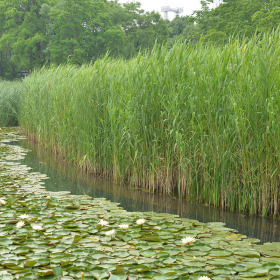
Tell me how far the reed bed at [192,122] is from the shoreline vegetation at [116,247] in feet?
2.37

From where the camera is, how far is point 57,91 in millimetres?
7496

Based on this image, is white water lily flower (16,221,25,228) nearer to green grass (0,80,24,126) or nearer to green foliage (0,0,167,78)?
green grass (0,80,24,126)

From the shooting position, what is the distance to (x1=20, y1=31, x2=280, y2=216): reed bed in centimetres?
375

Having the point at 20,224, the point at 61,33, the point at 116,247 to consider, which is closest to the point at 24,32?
the point at 61,33

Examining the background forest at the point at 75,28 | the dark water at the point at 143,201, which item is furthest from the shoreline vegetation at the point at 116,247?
the background forest at the point at 75,28

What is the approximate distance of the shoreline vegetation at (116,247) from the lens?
2418 mm

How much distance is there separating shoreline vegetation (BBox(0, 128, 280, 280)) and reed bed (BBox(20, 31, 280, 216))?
2.37 feet

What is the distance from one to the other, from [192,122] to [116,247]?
185cm

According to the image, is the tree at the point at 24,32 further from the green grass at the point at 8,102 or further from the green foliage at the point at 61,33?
the green grass at the point at 8,102

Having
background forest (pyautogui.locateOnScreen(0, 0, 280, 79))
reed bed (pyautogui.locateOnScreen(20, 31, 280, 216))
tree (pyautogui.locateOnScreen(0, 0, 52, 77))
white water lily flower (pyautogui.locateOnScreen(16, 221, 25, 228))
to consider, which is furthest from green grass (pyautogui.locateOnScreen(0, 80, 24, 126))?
tree (pyautogui.locateOnScreen(0, 0, 52, 77))

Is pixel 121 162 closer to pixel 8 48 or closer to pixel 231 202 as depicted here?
pixel 231 202

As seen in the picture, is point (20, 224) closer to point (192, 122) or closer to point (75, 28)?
point (192, 122)

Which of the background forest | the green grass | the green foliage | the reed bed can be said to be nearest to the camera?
the reed bed

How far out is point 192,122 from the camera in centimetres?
414
